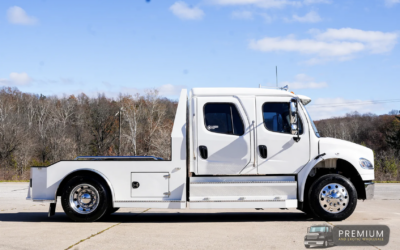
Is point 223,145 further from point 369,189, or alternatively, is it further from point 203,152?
point 369,189

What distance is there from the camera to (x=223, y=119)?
8930mm

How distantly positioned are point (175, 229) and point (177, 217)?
2.16m

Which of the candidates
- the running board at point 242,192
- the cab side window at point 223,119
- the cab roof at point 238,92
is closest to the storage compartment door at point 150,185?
the running board at point 242,192

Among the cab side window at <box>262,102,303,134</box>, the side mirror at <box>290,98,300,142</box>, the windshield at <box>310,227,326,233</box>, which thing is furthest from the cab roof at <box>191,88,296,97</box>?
the windshield at <box>310,227,326,233</box>

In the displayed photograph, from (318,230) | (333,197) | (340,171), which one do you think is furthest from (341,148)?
(318,230)

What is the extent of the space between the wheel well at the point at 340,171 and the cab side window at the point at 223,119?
1847 millimetres

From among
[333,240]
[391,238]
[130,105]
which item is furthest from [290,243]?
[130,105]

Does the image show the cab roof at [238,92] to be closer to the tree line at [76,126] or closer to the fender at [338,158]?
the fender at [338,158]

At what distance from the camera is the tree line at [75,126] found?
6103cm

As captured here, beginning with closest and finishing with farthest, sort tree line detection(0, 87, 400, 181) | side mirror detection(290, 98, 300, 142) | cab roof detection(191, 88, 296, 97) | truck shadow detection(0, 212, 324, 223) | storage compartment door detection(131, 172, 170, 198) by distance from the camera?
side mirror detection(290, 98, 300, 142), storage compartment door detection(131, 172, 170, 198), cab roof detection(191, 88, 296, 97), truck shadow detection(0, 212, 324, 223), tree line detection(0, 87, 400, 181)

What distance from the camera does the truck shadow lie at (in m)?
9.32

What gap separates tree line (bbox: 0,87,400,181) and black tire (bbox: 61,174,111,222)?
39791 mm

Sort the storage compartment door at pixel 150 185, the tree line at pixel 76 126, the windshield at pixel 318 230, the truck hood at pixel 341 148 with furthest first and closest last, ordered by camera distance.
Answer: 1. the tree line at pixel 76 126
2. the truck hood at pixel 341 148
3. the storage compartment door at pixel 150 185
4. the windshield at pixel 318 230

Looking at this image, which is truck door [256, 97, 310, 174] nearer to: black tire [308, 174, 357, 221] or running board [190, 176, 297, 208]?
running board [190, 176, 297, 208]
